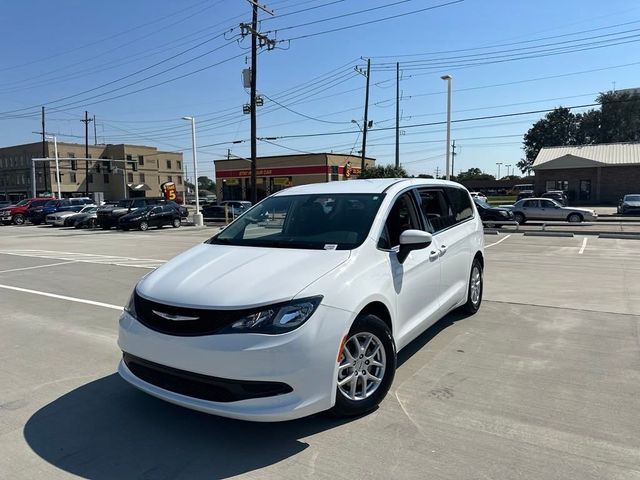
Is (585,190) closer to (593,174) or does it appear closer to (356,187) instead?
(593,174)

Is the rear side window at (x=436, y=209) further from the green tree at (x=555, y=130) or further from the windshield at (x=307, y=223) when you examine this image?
the green tree at (x=555, y=130)

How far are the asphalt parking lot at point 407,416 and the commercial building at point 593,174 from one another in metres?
47.1

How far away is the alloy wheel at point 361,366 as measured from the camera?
3568 millimetres

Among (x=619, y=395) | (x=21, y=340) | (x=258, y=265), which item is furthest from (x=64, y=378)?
(x=619, y=395)

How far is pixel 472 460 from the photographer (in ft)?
10.3

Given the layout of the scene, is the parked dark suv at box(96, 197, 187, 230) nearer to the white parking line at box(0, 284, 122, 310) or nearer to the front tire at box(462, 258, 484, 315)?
the white parking line at box(0, 284, 122, 310)

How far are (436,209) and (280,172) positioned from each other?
55.3 meters

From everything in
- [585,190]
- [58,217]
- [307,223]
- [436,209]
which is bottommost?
[58,217]

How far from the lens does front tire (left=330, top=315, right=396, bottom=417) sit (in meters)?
3.56

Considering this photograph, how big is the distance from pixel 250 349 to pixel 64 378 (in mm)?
2620

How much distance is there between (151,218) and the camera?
2884 centimetres

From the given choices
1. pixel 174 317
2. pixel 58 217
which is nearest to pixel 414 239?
pixel 174 317

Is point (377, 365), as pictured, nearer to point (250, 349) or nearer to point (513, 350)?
point (250, 349)

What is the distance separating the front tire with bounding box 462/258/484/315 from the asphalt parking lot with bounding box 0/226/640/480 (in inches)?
8.5
